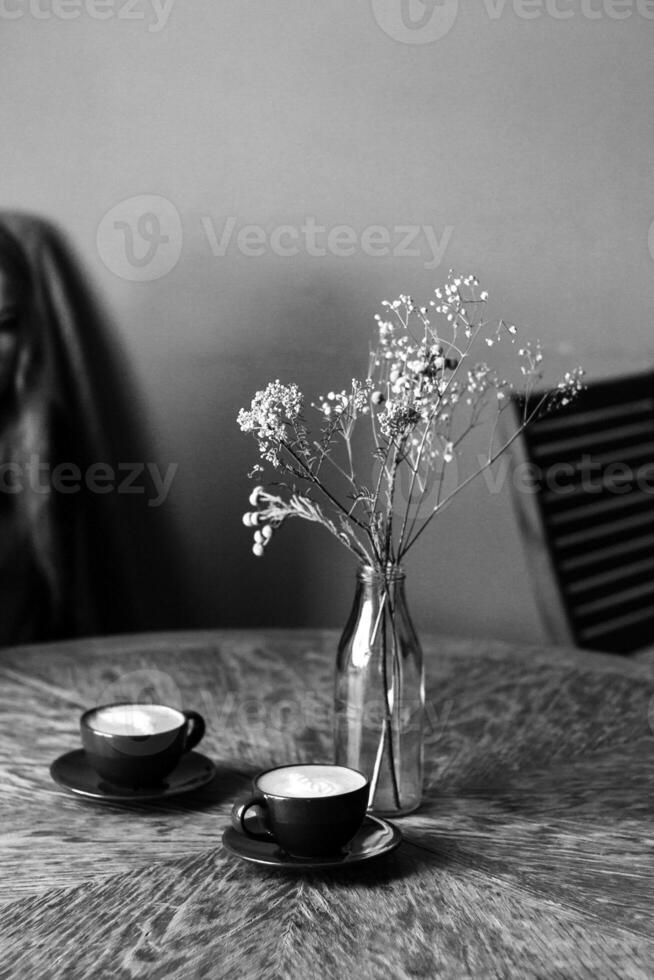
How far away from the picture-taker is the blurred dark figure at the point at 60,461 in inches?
81.5

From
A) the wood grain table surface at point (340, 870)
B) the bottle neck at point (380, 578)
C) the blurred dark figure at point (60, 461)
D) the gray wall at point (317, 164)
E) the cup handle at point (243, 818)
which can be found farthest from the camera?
the gray wall at point (317, 164)

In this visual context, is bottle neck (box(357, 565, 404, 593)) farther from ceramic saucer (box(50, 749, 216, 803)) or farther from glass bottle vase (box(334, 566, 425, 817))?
ceramic saucer (box(50, 749, 216, 803))

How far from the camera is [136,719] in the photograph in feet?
3.55

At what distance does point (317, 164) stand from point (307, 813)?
1.60 meters

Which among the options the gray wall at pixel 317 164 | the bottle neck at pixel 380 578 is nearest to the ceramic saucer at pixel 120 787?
the bottle neck at pixel 380 578

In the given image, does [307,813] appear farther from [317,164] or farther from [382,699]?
[317,164]

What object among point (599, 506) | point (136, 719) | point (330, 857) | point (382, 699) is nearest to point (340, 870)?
point (330, 857)

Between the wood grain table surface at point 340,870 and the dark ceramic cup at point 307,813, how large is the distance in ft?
0.09

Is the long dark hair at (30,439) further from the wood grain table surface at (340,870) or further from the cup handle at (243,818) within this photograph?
the cup handle at (243,818)

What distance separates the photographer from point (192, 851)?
920 mm

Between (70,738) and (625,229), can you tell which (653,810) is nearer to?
(70,738)

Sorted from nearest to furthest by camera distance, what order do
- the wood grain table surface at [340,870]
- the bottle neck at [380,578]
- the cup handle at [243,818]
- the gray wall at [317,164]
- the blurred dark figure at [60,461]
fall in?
the wood grain table surface at [340,870], the cup handle at [243,818], the bottle neck at [380,578], the blurred dark figure at [60,461], the gray wall at [317,164]

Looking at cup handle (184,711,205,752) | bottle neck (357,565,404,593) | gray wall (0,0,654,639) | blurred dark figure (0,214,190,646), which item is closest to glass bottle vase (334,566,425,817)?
bottle neck (357,565,404,593)

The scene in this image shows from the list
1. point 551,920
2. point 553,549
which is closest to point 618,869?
point 551,920
